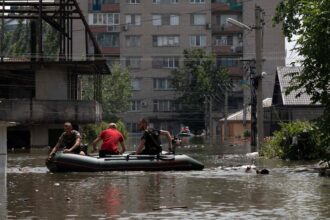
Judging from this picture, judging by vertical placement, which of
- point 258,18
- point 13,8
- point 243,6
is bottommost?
point 258,18

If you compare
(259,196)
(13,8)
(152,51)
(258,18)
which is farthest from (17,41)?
(259,196)

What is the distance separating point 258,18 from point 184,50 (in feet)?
229

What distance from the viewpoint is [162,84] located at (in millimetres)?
111500

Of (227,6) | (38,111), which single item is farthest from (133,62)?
(38,111)

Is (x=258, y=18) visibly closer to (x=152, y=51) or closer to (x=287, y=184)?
(x=287, y=184)

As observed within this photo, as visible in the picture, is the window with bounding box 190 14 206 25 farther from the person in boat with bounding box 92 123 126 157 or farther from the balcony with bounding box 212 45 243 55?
the person in boat with bounding box 92 123 126 157

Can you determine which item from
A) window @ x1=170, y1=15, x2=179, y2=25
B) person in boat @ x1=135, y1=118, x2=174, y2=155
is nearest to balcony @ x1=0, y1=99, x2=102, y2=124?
person in boat @ x1=135, y1=118, x2=174, y2=155

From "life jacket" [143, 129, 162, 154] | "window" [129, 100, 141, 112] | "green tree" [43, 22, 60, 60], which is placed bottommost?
"life jacket" [143, 129, 162, 154]

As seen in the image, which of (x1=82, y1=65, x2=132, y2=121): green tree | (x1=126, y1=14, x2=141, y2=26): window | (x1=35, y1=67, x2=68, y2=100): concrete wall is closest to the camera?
(x1=35, y1=67, x2=68, y2=100): concrete wall

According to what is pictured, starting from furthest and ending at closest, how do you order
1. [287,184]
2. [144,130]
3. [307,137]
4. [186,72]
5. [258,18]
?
[186,72] → [258,18] → [307,137] → [144,130] → [287,184]

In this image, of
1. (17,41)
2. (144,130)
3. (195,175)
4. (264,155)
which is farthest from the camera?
(17,41)

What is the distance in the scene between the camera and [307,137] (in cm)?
2883

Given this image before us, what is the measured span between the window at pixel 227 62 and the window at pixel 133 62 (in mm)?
11797

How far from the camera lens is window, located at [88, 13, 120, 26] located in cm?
11025
